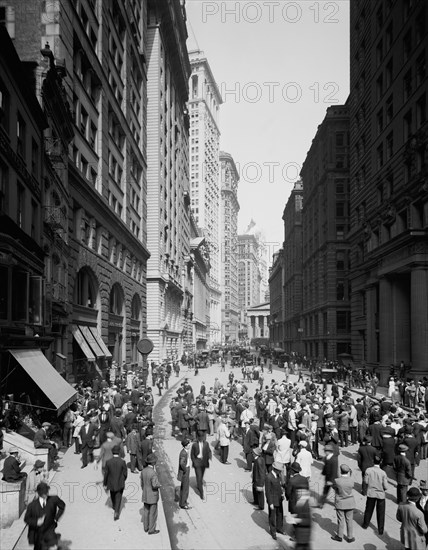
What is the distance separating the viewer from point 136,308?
5466cm

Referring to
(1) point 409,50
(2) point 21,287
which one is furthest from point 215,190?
(2) point 21,287

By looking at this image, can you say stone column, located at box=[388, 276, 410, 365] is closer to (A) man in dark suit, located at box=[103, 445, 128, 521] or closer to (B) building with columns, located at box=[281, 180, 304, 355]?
(A) man in dark suit, located at box=[103, 445, 128, 521]

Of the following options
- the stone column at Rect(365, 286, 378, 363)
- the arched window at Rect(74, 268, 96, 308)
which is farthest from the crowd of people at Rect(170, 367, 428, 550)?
the stone column at Rect(365, 286, 378, 363)

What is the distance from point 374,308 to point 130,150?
27795 mm

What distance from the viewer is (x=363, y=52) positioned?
4922 centimetres

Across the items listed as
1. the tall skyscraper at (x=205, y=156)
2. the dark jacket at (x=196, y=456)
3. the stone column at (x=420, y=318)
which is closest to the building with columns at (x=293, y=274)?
the tall skyscraper at (x=205, y=156)

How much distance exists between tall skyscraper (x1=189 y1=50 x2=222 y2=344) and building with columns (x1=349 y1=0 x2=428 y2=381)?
3800 inches

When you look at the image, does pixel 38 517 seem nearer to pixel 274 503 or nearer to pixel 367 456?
pixel 274 503

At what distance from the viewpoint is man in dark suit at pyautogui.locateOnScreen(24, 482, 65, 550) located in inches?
341

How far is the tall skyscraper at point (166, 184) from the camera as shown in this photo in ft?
211

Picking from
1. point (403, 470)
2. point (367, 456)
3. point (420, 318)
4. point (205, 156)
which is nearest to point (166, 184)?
point (420, 318)

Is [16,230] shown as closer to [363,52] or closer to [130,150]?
[130,150]

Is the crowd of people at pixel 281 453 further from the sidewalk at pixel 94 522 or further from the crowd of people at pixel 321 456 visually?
the sidewalk at pixel 94 522

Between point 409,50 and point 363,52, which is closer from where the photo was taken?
point 409,50
